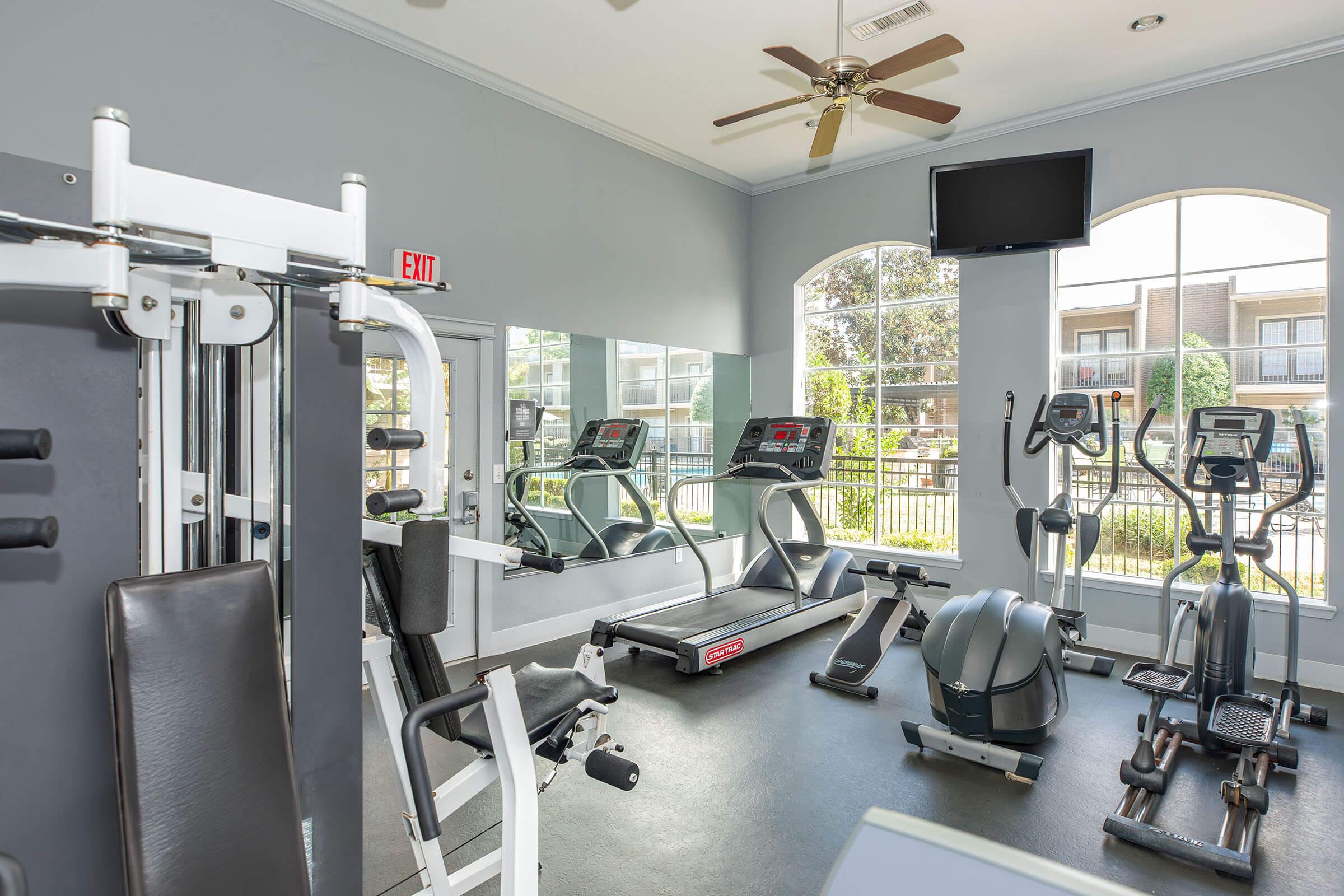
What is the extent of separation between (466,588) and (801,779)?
243 centimetres

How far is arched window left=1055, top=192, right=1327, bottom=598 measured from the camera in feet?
14.7

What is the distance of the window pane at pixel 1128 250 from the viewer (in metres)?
4.90

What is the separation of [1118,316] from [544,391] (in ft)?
13.1

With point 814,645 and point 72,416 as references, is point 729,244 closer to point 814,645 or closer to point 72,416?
point 814,645

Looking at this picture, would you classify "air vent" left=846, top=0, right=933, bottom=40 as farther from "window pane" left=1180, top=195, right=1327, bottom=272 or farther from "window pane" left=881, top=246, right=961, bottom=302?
"window pane" left=1180, top=195, right=1327, bottom=272

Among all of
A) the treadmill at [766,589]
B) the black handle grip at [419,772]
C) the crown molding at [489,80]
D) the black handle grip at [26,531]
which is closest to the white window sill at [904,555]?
the treadmill at [766,589]

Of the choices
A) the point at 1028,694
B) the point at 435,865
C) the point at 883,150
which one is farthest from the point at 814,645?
the point at 883,150

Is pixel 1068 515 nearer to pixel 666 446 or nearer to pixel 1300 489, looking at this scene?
pixel 1300 489

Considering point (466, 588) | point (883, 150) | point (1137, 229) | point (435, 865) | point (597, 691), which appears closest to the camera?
point (435, 865)

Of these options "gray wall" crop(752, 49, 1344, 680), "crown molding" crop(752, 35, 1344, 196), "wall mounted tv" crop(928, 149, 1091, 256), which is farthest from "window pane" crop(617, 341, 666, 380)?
"wall mounted tv" crop(928, 149, 1091, 256)

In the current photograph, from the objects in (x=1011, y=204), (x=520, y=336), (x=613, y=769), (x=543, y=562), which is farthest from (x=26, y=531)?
(x=1011, y=204)

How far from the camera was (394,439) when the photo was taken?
156 cm

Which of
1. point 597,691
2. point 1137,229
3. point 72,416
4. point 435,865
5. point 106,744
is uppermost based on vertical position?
point 1137,229

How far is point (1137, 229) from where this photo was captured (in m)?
5.01
